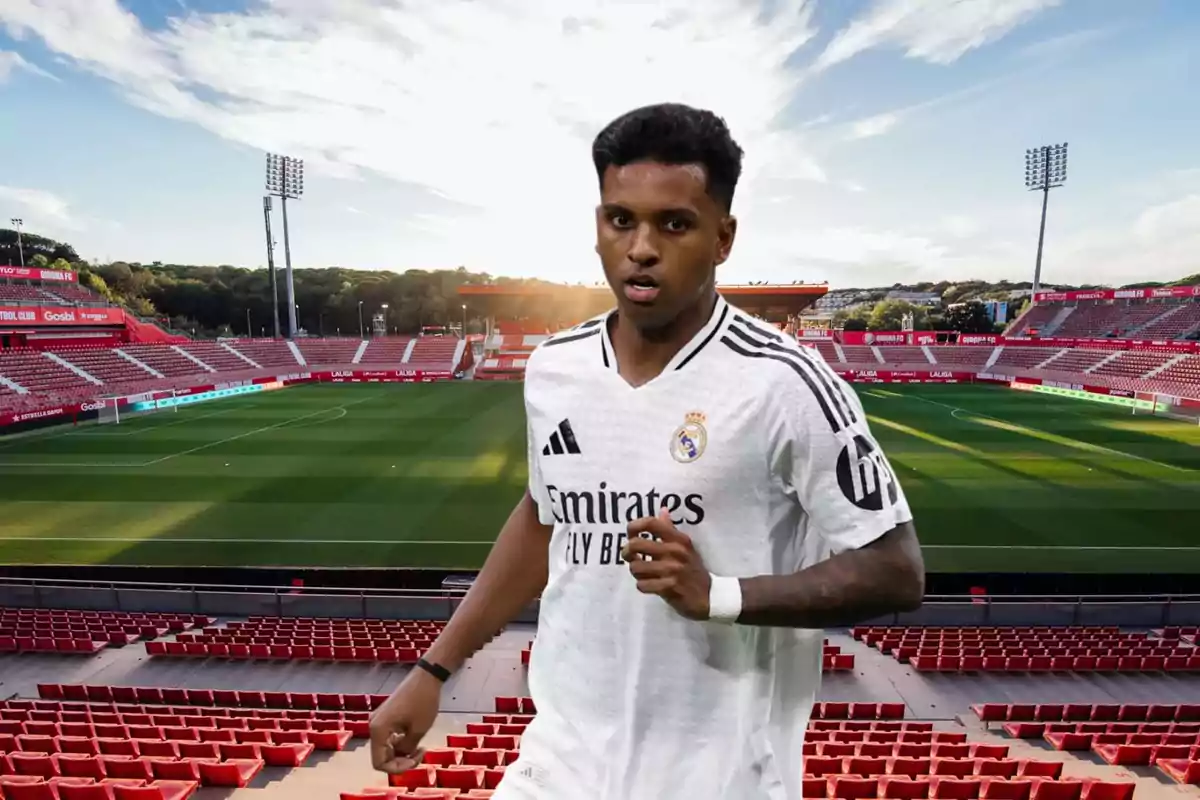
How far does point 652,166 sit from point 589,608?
1071 mm

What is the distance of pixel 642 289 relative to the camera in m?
1.61

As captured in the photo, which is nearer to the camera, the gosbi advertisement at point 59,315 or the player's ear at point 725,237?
the player's ear at point 725,237

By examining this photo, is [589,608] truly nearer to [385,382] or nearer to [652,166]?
[652,166]

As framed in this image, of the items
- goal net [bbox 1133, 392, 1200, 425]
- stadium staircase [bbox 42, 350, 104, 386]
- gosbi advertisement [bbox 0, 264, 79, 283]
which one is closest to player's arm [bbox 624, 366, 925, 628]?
goal net [bbox 1133, 392, 1200, 425]

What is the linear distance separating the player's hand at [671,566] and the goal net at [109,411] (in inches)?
1603

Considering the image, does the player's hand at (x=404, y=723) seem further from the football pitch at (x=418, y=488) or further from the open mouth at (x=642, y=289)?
the football pitch at (x=418, y=488)

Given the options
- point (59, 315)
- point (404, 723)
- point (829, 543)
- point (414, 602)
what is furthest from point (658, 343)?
point (59, 315)

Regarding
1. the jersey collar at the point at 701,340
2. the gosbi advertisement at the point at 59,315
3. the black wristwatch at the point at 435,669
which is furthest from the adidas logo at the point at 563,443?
the gosbi advertisement at the point at 59,315

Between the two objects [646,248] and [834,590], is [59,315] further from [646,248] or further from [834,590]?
[834,590]

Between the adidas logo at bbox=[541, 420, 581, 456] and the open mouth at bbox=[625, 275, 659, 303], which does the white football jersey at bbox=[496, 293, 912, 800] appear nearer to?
the adidas logo at bbox=[541, 420, 581, 456]

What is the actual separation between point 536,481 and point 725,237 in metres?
0.82

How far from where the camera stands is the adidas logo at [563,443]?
5.71 feet

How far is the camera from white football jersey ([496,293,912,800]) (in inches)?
59.3

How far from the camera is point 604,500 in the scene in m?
1.67
